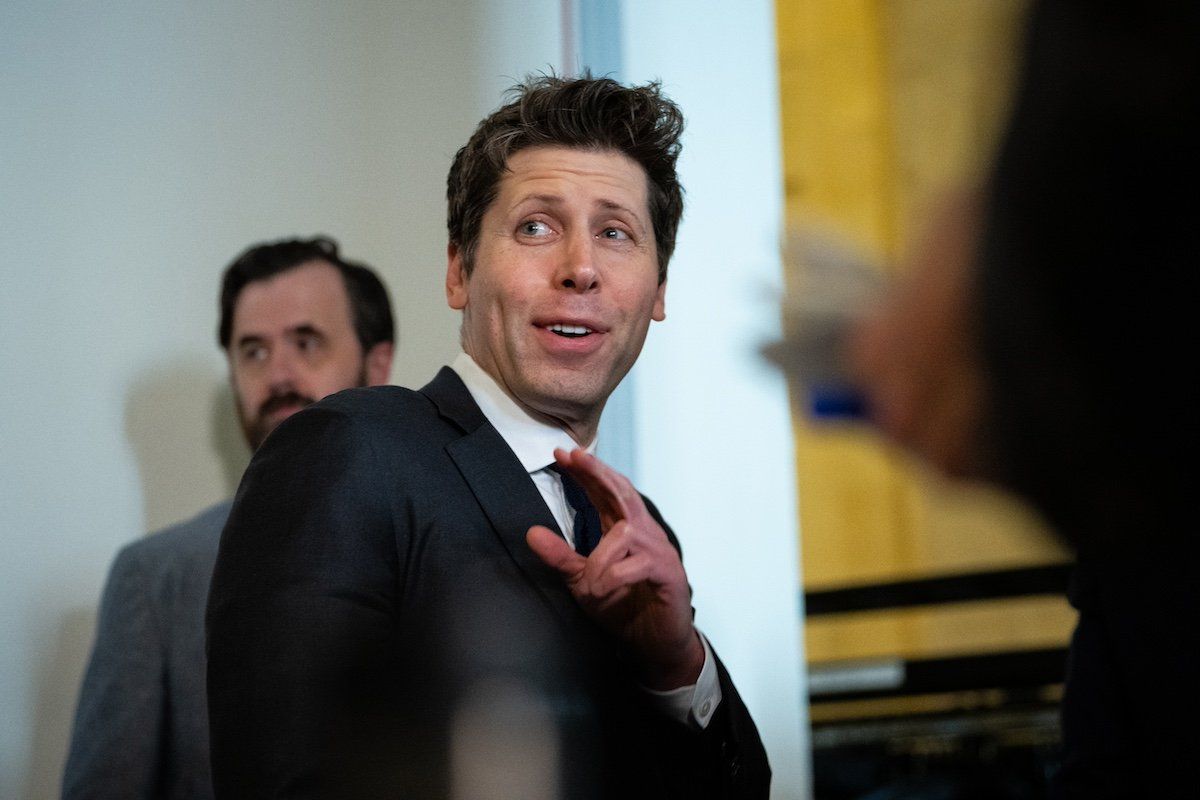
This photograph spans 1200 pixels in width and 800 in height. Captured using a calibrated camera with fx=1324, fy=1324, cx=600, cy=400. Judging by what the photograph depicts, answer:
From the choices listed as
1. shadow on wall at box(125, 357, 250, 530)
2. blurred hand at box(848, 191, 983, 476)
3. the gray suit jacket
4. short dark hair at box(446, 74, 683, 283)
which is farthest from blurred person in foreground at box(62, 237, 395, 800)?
blurred hand at box(848, 191, 983, 476)

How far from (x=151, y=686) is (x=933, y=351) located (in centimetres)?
172

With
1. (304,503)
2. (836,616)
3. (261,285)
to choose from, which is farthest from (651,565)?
(261,285)

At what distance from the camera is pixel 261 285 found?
2.41 m

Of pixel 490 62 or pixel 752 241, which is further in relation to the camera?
pixel 490 62

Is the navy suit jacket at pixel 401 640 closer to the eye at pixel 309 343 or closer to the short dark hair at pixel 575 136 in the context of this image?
the short dark hair at pixel 575 136

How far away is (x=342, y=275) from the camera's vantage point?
2.43 meters

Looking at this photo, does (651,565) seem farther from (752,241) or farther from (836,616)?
(752,241)

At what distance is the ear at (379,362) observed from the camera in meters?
2.39

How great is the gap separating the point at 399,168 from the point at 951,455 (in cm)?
242

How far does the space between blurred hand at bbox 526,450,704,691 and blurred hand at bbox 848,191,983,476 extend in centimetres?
54

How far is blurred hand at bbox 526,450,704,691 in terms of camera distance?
1.10m

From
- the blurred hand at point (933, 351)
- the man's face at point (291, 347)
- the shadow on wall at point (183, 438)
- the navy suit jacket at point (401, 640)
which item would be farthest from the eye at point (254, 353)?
the blurred hand at point (933, 351)

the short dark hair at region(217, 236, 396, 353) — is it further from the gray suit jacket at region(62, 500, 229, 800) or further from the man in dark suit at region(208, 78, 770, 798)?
the man in dark suit at region(208, 78, 770, 798)

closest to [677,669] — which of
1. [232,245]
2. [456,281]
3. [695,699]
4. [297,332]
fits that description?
[695,699]
